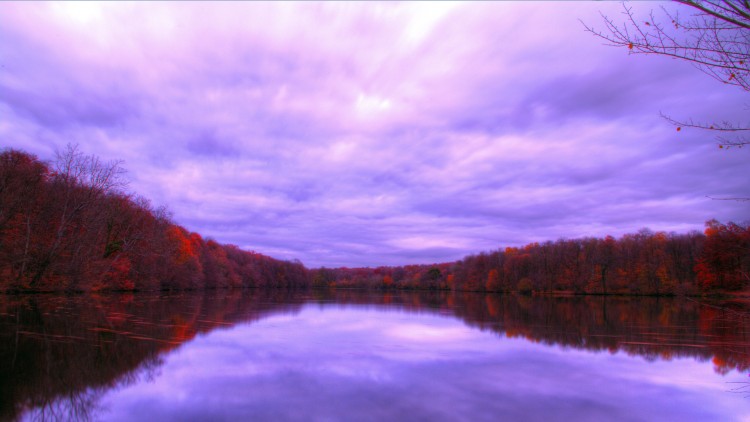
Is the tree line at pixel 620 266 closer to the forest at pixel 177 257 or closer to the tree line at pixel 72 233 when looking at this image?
the forest at pixel 177 257

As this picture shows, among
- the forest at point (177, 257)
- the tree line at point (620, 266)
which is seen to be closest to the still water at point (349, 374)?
the forest at point (177, 257)

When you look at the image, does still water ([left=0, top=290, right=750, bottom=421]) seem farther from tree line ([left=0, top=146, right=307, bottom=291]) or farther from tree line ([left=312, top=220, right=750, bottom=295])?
tree line ([left=312, top=220, right=750, bottom=295])

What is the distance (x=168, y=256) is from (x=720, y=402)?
5403cm

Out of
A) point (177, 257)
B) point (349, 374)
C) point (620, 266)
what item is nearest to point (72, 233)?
point (177, 257)

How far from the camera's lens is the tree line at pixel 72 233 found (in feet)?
91.6

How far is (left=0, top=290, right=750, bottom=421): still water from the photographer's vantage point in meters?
6.62

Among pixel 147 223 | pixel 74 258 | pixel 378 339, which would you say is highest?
pixel 147 223

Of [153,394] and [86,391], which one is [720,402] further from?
[86,391]

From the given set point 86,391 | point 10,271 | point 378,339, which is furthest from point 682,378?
point 10,271

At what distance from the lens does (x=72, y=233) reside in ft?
110

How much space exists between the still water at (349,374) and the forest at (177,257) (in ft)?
7.96

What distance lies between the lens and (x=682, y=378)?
9.77 m

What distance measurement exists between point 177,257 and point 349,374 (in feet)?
188

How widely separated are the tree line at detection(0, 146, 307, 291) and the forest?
0.09 metres
